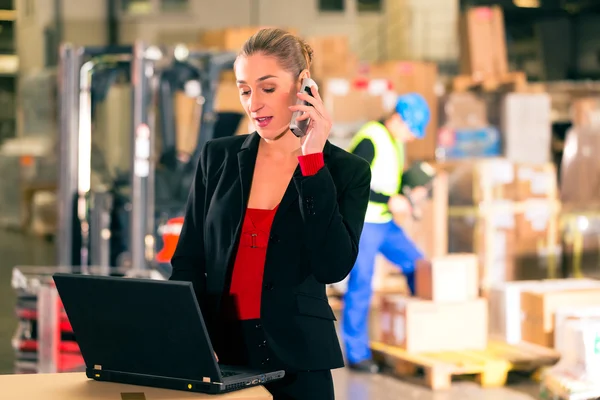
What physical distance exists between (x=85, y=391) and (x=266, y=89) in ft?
2.58

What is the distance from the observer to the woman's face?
7.88 feet

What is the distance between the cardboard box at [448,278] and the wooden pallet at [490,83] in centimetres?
502

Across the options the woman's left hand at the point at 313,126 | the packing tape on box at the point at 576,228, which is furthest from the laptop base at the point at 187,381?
the packing tape on box at the point at 576,228

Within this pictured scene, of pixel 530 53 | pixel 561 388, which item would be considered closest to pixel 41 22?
pixel 530 53

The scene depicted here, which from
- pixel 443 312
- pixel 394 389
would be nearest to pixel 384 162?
pixel 443 312

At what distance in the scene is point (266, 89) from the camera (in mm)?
2406

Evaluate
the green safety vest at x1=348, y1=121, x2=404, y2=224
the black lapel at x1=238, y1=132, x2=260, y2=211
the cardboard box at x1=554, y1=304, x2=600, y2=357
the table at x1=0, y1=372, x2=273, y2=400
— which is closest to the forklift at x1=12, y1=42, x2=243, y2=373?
the green safety vest at x1=348, y1=121, x2=404, y2=224

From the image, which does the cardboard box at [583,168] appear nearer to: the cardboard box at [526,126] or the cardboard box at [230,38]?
the cardboard box at [526,126]

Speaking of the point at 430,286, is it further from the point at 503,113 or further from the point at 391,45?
the point at 391,45

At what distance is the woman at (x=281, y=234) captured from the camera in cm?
237

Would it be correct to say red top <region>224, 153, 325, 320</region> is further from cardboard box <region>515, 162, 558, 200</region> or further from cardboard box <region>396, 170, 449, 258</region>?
cardboard box <region>515, 162, 558, 200</region>

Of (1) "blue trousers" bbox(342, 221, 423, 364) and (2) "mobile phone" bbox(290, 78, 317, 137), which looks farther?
(1) "blue trousers" bbox(342, 221, 423, 364)

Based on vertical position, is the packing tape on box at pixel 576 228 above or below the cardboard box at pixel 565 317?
above

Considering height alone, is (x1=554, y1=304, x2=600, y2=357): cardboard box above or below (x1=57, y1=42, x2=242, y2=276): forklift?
below
